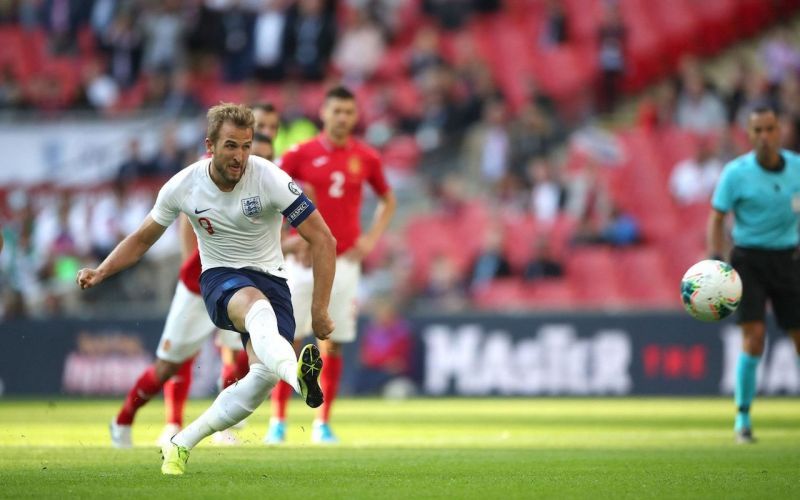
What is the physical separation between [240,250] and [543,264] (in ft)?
42.7

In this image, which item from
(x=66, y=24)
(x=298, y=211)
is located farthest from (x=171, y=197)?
(x=66, y=24)

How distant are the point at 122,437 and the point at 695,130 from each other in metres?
14.3

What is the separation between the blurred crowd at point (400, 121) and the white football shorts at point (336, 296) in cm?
807

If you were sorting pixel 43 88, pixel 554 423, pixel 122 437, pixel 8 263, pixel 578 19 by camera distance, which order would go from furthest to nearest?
1. pixel 43 88
2. pixel 578 19
3. pixel 8 263
4. pixel 554 423
5. pixel 122 437

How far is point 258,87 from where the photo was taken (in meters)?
Answer: 27.6

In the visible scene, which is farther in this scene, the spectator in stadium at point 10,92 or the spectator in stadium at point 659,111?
the spectator in stadium at point 10,92

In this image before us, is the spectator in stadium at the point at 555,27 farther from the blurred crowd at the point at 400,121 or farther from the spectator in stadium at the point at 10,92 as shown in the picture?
the spectator in stadium at the point at 10,92

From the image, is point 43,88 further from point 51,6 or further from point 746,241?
point 746,241

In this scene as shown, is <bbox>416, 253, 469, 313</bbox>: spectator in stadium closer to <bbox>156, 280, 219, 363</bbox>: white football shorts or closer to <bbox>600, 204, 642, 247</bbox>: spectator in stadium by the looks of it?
<bbox>600, 204, 642, 247</bbox>: spectator in stadium

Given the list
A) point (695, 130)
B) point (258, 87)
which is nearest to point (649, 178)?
point (695, 130)

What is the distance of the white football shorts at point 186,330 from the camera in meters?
11.1

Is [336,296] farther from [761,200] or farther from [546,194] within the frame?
[546,194]

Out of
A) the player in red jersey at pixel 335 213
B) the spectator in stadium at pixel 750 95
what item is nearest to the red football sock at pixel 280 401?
the player in red jersey at pixel 335 213

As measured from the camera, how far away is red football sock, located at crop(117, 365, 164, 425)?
11234mm
